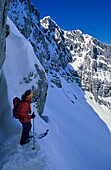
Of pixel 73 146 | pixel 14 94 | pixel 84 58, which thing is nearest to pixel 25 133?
pixel 14 94

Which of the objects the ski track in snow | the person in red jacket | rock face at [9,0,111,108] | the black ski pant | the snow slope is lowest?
the snow slope

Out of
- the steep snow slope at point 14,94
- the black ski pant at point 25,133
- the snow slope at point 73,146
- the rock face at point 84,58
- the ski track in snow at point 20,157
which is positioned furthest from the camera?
the rock face at point 84,58

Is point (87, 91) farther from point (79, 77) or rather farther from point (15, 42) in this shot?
point (15, 42)

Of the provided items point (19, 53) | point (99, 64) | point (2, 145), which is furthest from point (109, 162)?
point (99, 64)

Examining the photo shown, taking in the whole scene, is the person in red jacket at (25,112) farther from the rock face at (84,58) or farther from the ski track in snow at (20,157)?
the rock face at (84,58)

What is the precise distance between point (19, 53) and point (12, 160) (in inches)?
305

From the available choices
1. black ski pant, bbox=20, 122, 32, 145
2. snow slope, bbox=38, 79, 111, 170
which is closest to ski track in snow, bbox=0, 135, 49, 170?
black ski pant, bbox=20, 122, 32, 145

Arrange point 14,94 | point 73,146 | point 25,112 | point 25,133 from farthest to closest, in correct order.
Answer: point 73,146 → point 14,94 → point 25,133 → point 25,112

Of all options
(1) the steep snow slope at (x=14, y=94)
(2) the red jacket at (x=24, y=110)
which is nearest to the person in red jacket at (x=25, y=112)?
(2) the red jacket at (x=24, y=110)

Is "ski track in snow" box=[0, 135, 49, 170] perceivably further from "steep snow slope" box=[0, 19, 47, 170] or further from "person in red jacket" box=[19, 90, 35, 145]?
"person in red jacket" box=[19, 90, 35, 145]

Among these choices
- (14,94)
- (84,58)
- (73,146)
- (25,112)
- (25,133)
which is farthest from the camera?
(84,58)

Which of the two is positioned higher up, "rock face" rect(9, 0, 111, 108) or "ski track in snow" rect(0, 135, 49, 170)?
"rock face" rect(9, 0, 111, 108)

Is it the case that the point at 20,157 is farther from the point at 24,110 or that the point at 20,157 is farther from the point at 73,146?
the point at 73,146

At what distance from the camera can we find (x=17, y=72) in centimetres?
808
